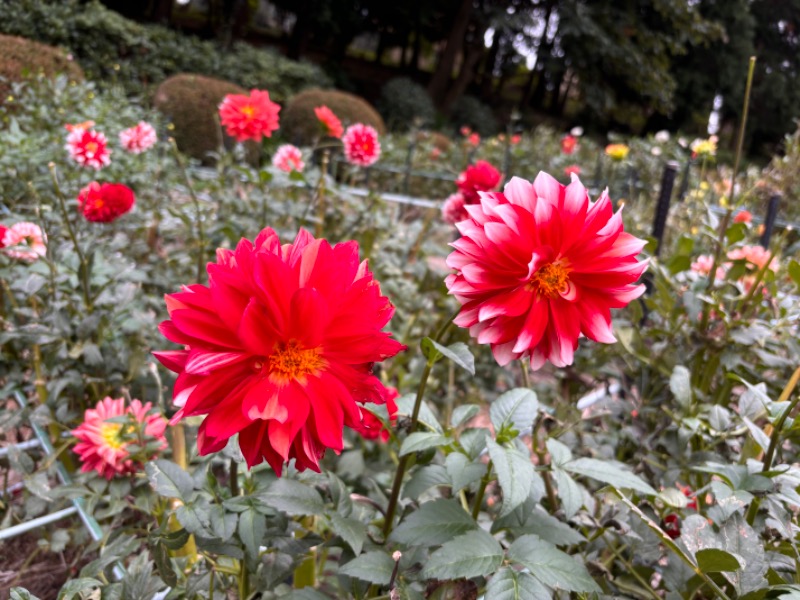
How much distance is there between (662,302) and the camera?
50.3 inches

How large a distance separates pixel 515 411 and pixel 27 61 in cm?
432

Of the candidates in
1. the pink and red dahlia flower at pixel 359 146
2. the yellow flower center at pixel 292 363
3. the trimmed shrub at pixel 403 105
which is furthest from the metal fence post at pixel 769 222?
the trimmed shrub at pixel 403 105

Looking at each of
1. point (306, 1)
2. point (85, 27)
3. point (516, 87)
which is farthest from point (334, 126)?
point (516, 87)

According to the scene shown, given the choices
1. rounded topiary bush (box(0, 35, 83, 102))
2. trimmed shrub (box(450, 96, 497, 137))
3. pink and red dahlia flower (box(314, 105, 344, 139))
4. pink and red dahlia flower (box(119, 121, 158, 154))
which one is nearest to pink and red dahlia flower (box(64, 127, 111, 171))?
pink and red dahlia flower (box(119, 121, 158, 154))

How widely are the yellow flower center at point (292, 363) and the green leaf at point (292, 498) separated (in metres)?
0.23

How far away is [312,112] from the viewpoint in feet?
22.3

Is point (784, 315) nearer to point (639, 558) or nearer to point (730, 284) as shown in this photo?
point (730, 284)

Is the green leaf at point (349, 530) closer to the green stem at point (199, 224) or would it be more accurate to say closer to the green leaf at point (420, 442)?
the green leaf at point (420, 442)

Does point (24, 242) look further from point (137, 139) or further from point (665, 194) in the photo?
point (665, 194)

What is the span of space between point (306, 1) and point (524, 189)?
14.2 metres

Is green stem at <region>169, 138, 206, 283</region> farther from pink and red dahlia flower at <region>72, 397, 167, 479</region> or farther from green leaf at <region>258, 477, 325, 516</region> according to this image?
green leaf at <region>258, 477, 325, 516</region>

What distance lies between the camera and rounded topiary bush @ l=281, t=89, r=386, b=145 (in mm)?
6751

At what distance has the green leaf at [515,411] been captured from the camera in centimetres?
78

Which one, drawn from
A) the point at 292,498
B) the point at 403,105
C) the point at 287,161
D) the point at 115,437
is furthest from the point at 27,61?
the point at 403,105
